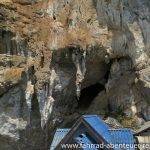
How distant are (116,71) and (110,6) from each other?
7.28ft

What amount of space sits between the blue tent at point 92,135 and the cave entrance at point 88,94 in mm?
5131

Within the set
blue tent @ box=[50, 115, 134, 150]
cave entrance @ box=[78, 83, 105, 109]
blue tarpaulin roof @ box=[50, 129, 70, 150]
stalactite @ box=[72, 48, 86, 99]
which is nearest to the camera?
blue tent @ box=[50, 115, 134, 150]

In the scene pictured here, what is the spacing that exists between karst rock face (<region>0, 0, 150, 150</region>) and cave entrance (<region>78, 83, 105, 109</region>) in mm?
360

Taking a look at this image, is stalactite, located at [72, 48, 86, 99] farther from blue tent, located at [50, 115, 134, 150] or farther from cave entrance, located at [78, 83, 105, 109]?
blue tent, located at [50, 115, 134, 150]

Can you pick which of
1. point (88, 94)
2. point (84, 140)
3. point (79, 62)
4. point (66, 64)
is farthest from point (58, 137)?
point (88, 94)

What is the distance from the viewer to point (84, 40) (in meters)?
14.8

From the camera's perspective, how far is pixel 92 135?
11.0 meters

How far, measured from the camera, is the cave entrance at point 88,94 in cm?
1636

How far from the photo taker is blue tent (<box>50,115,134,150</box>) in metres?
10.8

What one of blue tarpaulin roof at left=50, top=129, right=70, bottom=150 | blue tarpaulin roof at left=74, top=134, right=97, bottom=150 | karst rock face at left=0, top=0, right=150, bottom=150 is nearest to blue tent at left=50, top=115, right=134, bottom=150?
blue tarpaulin roof at left=74, top=134, right=97, bottom=150

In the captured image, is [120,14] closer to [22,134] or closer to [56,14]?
[56,14]

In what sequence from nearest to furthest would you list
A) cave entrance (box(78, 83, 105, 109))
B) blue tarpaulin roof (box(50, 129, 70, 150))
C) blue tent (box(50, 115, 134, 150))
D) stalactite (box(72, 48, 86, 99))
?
blue tent (box(50, 115, 134, 150)) < blue tarpaulin roof (box(50, 129, 70, 150)) < stalactite (box(72, 48, 86, 99)) < cave entrance (box(78, 83, 105, 109))

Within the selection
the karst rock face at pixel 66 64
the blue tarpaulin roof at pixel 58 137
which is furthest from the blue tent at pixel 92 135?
the karst rock face at pixel 66 64

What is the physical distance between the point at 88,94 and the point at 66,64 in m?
2.08
